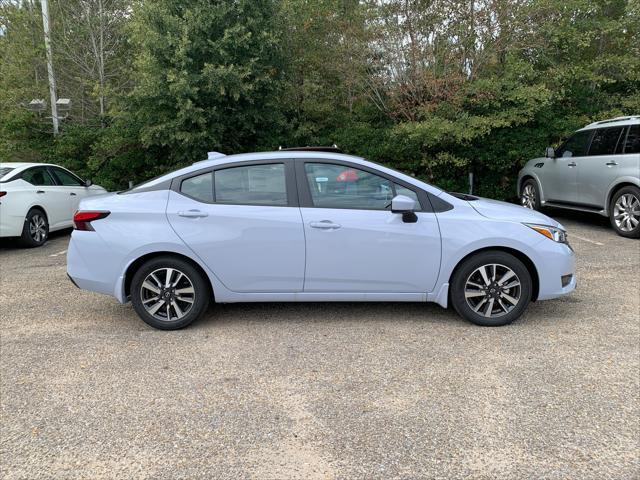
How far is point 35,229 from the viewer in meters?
8.84

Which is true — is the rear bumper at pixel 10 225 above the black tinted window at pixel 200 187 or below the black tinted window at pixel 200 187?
below

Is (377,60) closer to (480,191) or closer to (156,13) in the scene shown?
(480,191)

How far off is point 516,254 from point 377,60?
8.01 m

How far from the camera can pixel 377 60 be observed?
1155cm

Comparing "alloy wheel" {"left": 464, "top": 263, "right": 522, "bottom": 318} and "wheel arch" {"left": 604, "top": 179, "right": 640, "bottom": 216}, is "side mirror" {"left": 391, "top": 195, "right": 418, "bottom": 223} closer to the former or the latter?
"alloy wheel" {"left": 464, "top": 263, "right": 522, "bottom": 318}

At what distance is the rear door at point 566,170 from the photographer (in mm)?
9359

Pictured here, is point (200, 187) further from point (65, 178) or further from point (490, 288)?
point (65, 178)

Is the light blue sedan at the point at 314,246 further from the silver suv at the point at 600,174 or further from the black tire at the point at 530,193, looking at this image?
the black tire at the point at 530,193

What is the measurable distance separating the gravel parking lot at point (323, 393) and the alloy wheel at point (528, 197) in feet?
18.4

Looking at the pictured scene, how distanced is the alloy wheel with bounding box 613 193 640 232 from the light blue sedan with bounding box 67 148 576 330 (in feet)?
14.9

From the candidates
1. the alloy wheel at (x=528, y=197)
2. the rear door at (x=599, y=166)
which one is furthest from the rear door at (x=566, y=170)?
the alloy wheel at (x=528, y=197)

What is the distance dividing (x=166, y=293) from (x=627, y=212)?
730 cm

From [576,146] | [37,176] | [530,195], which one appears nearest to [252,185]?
[37,176]

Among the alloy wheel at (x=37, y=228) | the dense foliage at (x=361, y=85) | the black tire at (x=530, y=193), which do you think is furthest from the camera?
the black tire at (x=530, y=193)
